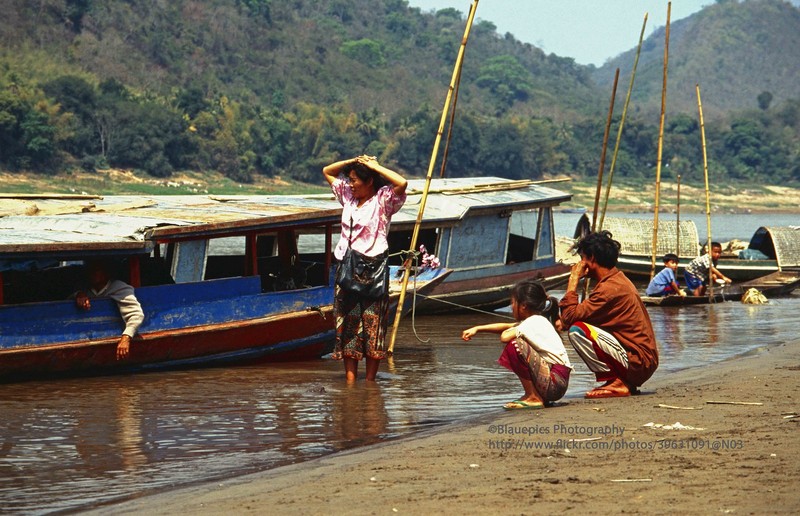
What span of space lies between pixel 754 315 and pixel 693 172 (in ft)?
217

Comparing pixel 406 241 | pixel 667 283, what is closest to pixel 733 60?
pixel 667 283

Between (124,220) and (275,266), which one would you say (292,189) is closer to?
(275,266)

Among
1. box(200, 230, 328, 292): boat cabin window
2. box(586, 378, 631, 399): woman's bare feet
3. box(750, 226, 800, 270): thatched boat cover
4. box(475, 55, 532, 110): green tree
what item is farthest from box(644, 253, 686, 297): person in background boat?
box(475, 55, 532, 110): green tree

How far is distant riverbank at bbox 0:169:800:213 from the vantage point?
4509 cm

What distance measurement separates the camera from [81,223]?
8312 mm

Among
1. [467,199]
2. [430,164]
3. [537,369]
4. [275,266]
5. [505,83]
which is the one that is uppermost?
[505,83]

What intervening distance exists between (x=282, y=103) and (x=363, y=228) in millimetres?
65360

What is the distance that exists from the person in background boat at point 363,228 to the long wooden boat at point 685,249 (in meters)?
12.8

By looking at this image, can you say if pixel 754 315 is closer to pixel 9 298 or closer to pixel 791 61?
pixel 9 298

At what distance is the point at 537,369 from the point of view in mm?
6184

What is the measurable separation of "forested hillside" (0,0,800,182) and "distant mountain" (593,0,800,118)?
32.7 m

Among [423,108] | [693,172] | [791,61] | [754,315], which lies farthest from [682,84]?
[754,315]

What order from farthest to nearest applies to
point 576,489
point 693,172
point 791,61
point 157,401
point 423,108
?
point 791,61 → point 693,172 → point 423,108 → point 157,401 → point 576,489

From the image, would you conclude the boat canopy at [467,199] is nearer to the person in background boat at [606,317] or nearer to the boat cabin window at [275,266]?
the boat cabin window at [275,266]
